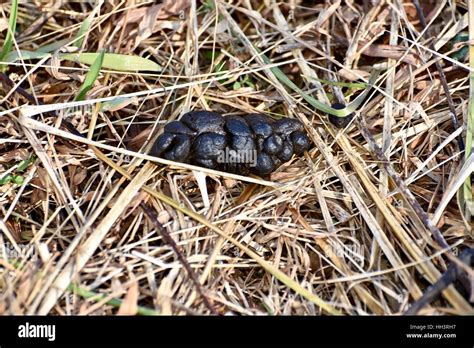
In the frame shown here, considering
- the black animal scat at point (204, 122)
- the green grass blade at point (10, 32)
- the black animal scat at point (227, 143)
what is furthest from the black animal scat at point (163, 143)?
the green grass blade at point (10, 32)

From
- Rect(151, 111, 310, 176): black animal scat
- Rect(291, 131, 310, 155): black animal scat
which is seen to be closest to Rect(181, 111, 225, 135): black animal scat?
Rect(151, 111, 310, 176): black animal scat

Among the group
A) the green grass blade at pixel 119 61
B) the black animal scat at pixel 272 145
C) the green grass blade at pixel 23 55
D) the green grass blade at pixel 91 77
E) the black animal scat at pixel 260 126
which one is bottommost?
the black animal scat at pixel 272 145

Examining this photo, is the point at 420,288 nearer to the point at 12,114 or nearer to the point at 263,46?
the point at 263,46

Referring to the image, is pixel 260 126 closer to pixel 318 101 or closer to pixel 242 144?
pixel 242 144

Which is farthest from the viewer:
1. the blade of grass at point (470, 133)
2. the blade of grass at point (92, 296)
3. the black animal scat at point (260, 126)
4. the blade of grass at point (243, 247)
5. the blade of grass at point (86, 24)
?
the blade of grass at point (86, 24)

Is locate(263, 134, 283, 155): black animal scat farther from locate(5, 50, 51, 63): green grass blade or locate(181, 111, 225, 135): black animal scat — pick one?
locate(5, 50, 51, 63): green grass blade

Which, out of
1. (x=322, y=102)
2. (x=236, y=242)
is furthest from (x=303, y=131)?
(x=236, y=242)

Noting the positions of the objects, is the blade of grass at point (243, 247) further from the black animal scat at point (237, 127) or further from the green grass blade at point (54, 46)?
the green grass blade at point (54, 46)
